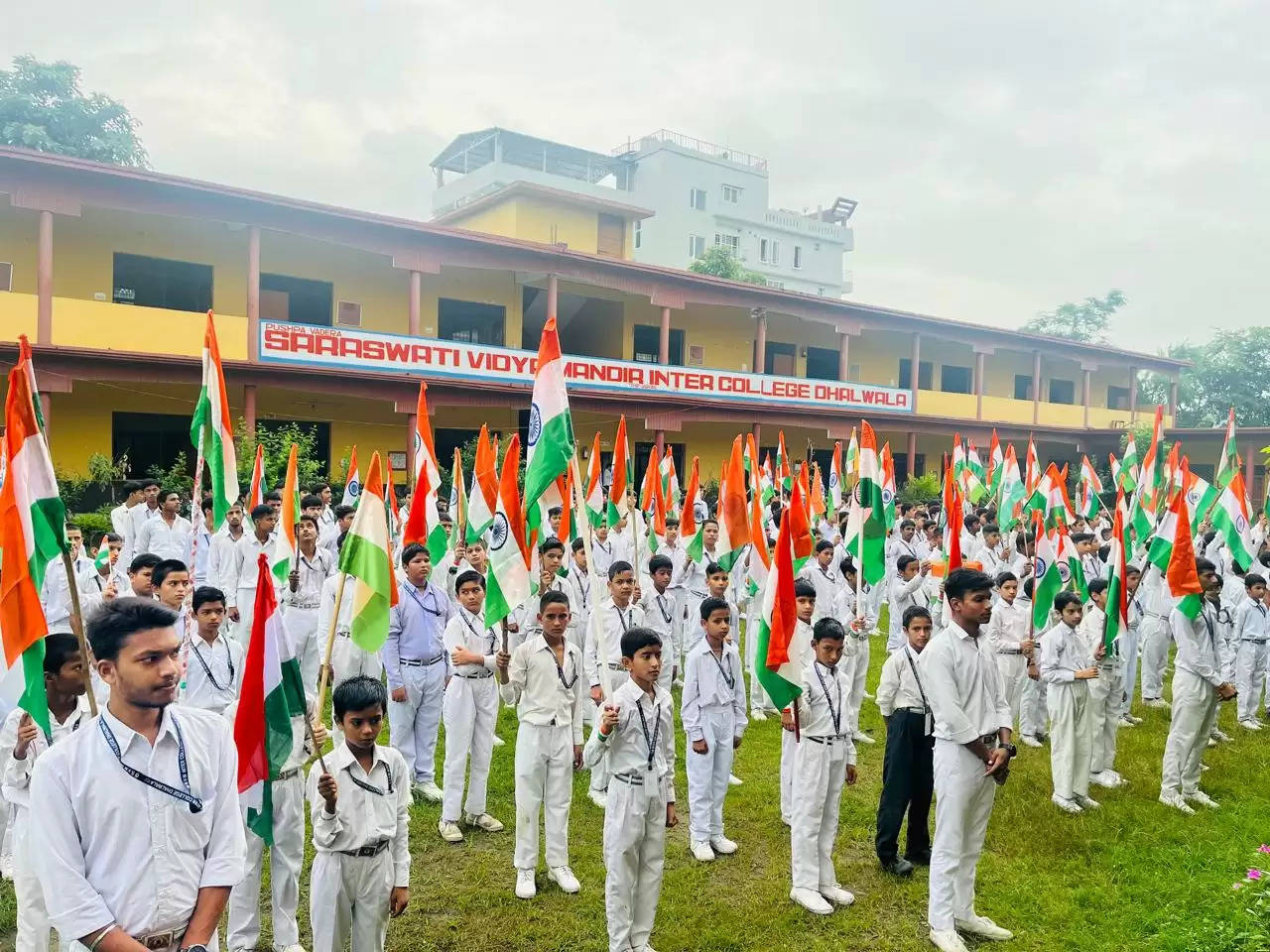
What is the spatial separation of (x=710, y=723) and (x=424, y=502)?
2659 mm

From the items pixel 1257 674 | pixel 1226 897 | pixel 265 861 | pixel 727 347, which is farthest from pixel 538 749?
pixel 727 347

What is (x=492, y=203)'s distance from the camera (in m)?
26.4

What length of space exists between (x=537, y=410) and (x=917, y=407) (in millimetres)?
23733

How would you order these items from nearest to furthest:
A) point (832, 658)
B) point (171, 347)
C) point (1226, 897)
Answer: point (1226, 897), point (832, 658), point (171, 347)

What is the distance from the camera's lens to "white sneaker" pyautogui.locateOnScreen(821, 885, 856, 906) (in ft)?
17.2

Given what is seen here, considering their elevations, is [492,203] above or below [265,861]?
above

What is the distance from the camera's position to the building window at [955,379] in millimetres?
31156

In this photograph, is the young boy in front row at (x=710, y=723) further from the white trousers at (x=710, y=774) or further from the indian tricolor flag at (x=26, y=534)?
the indian tricolor flag at (x=26, y=534)

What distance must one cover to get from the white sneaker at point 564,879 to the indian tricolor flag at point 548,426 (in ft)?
7.09

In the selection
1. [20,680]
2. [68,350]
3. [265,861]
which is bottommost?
[265,861]

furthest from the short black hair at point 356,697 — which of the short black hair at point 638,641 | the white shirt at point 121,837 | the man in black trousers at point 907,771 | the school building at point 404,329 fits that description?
the school building at point 404,329

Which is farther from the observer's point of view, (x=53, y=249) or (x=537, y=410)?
(x=53, y=249)

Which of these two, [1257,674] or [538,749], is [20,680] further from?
[1257,674]

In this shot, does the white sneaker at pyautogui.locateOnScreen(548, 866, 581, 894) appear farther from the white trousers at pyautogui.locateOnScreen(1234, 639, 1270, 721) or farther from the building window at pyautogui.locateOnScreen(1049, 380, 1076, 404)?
the building window at pyautogui.locateOnScreen(1049, 380, 1076, 404)
